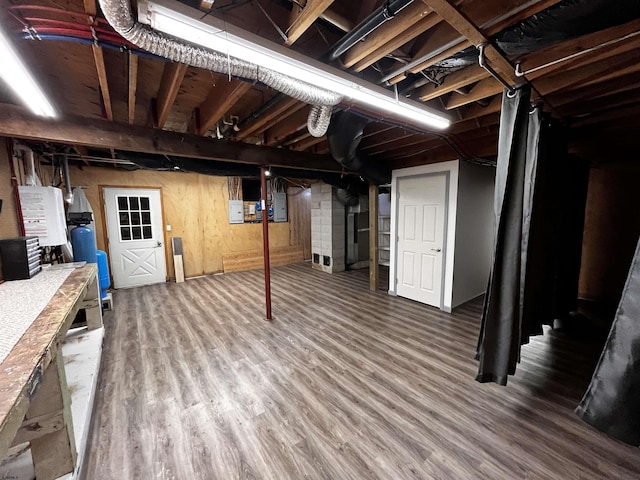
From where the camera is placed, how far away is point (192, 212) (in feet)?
18.6

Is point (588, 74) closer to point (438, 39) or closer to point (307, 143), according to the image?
point (438, 39)

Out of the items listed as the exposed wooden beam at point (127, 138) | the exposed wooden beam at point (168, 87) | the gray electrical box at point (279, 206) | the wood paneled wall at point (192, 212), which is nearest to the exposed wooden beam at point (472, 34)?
the exposed wooden beam at point (168, 87)

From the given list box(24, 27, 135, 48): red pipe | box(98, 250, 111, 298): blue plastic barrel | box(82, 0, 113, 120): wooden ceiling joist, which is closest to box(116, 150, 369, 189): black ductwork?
box(82, 0, 113, 120): wooden ceiling joist

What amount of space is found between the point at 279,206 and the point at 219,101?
15.4 feet

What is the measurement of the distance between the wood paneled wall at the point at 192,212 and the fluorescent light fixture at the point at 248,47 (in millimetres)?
4836

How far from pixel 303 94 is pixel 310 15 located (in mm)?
547

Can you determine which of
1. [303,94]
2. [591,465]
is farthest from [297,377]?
[303,94]

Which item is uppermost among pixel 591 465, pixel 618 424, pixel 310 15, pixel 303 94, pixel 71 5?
pixel 71 5

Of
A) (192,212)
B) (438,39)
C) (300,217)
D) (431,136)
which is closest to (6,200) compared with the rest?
(192,212)

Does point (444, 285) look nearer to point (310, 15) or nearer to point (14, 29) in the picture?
point (310, 15)

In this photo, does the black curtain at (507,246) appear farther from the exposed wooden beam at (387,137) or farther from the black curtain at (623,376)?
the exposed wooden beam at (387,137)

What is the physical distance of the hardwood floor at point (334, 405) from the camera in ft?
4.99

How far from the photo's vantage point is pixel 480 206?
4.04 meters

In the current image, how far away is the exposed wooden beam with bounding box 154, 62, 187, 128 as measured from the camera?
5.59ft
